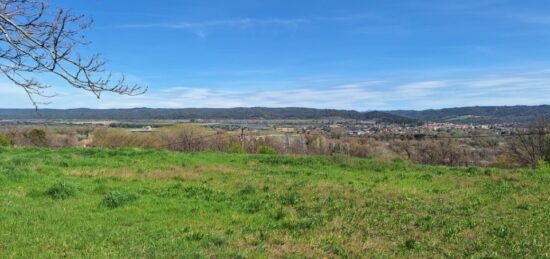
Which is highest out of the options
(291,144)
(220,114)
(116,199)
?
(220,114)

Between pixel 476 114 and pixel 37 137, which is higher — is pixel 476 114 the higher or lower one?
the higher one

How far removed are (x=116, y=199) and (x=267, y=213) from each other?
11.2 ft

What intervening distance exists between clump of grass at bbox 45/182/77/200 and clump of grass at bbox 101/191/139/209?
1.34 metres

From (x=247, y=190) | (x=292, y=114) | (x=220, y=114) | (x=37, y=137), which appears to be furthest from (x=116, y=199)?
(x=292, y=114)

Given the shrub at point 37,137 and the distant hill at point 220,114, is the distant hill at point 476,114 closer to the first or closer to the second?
the distant hill at point 220,114

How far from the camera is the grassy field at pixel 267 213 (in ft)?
25.1

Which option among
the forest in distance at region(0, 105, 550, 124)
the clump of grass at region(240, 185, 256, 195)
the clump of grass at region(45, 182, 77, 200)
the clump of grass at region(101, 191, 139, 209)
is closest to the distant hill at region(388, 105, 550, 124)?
the forest in distance at region(0, 105, 550, 124)

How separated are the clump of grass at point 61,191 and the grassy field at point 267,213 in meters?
0.04

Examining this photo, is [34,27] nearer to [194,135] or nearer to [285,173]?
[285,173]

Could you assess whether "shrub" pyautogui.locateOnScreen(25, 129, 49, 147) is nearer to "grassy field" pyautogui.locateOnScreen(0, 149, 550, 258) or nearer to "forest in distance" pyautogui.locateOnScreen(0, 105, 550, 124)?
"grassy field" pyautogui.locateOnScreen(0, 149, 550, 258)

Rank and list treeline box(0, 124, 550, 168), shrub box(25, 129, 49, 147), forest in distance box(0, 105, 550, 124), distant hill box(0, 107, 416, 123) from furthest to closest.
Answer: distant hill box(0, 107, 416, 123) < forest in distance box(0, 105, 550, 124) < treeline box(0, 124, 550, 168) < shrub box(25, 129, 49, 147)

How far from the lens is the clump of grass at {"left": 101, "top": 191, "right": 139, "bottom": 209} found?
10992 millimetres

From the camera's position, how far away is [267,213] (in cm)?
1055

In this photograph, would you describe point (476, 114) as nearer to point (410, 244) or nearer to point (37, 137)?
point (37, 137)
